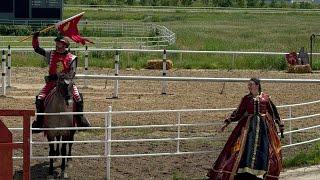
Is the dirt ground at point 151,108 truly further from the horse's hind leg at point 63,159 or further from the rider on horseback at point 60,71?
the rider on horseback at point 60,71

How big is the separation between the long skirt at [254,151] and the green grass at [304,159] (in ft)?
5.39

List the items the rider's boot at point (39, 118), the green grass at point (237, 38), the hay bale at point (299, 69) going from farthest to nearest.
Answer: the green grass at point (237, 38) < the hay bale at point (299, 69) < the rider's boot at point (39, 118)

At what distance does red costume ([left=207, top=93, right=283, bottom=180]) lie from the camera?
9.79 m

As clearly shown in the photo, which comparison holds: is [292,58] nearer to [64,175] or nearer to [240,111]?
[240,111]

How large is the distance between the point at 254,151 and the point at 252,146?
6 centimetres

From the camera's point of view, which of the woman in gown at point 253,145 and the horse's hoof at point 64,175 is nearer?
the woman in gown at point 253,145

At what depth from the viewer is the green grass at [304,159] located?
11.6m

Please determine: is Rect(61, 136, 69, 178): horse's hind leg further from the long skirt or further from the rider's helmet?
the long skirt

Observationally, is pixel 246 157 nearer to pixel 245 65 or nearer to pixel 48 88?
pixel 48 88

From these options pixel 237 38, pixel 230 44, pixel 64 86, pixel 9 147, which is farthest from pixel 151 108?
pixel 237 38

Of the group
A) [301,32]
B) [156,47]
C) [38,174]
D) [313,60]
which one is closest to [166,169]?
[38,174]

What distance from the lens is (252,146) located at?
385 inches

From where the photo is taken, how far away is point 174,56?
1129 inches

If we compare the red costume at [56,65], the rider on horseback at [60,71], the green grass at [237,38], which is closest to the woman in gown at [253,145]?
the rider on horseback at [60,71]
